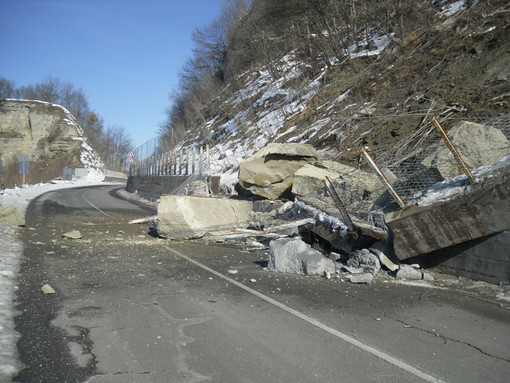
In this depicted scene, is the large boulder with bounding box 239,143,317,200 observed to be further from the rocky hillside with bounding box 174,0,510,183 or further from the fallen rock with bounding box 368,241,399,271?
the fallen rock with bounding box 368,241,399,271

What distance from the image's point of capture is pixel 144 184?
3072cm

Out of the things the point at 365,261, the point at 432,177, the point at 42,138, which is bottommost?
the point at 365,261

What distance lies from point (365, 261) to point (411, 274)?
2.62 ft

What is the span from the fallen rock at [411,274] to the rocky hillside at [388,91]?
160 inches

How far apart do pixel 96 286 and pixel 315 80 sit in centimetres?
2277

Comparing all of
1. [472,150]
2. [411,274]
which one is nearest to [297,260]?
[411,274]

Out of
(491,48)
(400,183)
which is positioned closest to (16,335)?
(400,183)

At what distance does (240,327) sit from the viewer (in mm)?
4707

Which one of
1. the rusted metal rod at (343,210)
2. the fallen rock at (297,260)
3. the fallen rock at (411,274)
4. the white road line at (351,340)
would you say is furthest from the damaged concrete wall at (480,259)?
the white road line at (351,340)

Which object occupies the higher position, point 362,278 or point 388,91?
point 388,91

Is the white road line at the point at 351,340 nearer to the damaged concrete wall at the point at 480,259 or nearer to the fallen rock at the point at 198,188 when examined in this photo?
the damaged concrete wall at the point at 480,259

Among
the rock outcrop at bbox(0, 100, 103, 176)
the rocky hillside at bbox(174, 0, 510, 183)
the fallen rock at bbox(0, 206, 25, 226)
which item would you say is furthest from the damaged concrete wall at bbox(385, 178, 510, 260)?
the rock outcrop at bbox(0, 100, 103, 176)

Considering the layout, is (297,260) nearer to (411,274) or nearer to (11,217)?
(411,274)

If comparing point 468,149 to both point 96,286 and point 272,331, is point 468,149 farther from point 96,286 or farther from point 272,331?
point 96,286
